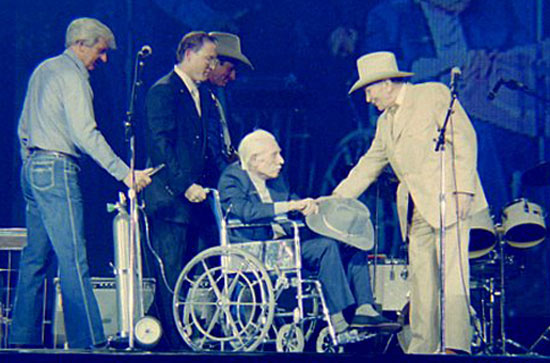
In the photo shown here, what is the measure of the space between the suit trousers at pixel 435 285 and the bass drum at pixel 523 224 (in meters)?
0.32

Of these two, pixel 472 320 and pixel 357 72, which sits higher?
pixel 357 72

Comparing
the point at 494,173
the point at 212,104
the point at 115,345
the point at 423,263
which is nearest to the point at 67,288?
the point at 115,345

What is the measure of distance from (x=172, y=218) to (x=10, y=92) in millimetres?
1482

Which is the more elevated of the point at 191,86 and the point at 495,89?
the point at 191,86

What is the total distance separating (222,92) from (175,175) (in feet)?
2.57

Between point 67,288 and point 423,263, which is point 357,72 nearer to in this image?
point 423,263

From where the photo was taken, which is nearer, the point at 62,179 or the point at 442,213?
the point at 442,213

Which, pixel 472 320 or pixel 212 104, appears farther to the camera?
pixel 212 104

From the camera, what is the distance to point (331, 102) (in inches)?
257

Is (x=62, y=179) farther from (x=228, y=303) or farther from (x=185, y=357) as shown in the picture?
(x=185, y=357)

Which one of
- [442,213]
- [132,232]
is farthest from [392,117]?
[132,232]

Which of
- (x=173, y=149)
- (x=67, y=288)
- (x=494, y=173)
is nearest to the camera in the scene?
(x=67, y=288)

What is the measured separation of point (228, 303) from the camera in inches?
215

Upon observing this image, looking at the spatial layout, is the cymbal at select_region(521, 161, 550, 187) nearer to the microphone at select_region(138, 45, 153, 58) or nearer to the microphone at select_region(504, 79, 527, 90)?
the microphone at select_region(504, 79, 527, 90)
